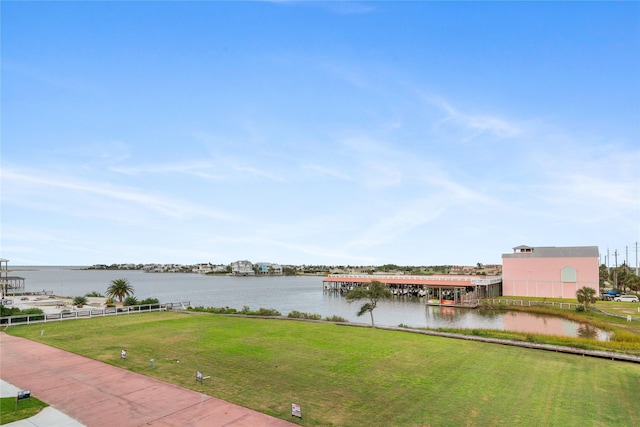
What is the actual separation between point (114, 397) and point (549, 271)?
221 feet

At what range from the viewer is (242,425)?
40.4 feet

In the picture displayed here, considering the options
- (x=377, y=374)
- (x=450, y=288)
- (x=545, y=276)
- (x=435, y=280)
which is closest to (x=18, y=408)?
(x=377, y=374)

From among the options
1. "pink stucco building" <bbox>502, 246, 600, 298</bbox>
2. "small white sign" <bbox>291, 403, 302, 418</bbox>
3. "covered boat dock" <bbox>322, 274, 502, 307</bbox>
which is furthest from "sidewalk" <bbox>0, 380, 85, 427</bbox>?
"pink stucco building" <bbox>502, 246, 600, 298</bbox>

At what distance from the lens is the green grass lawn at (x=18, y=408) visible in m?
12.9

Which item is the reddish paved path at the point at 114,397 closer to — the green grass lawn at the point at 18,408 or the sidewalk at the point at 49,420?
the sidewalk at the point at 49,420

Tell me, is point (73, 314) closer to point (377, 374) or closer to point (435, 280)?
point (377, 374)

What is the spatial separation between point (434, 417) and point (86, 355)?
18.5 m

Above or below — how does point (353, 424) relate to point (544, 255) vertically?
below

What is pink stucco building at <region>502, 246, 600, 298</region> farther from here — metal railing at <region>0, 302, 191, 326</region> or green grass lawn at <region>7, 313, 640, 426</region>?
metal railing at <region>0, 302, 191, 326</region>

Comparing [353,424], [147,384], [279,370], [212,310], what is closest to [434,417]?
[353,424]

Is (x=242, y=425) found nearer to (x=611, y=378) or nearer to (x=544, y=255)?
(x=611, y=378)

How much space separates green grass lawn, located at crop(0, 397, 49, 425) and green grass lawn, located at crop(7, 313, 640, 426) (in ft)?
15.2

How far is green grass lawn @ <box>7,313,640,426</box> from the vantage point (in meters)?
13.4

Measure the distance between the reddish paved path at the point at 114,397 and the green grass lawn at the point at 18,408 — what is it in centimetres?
50
